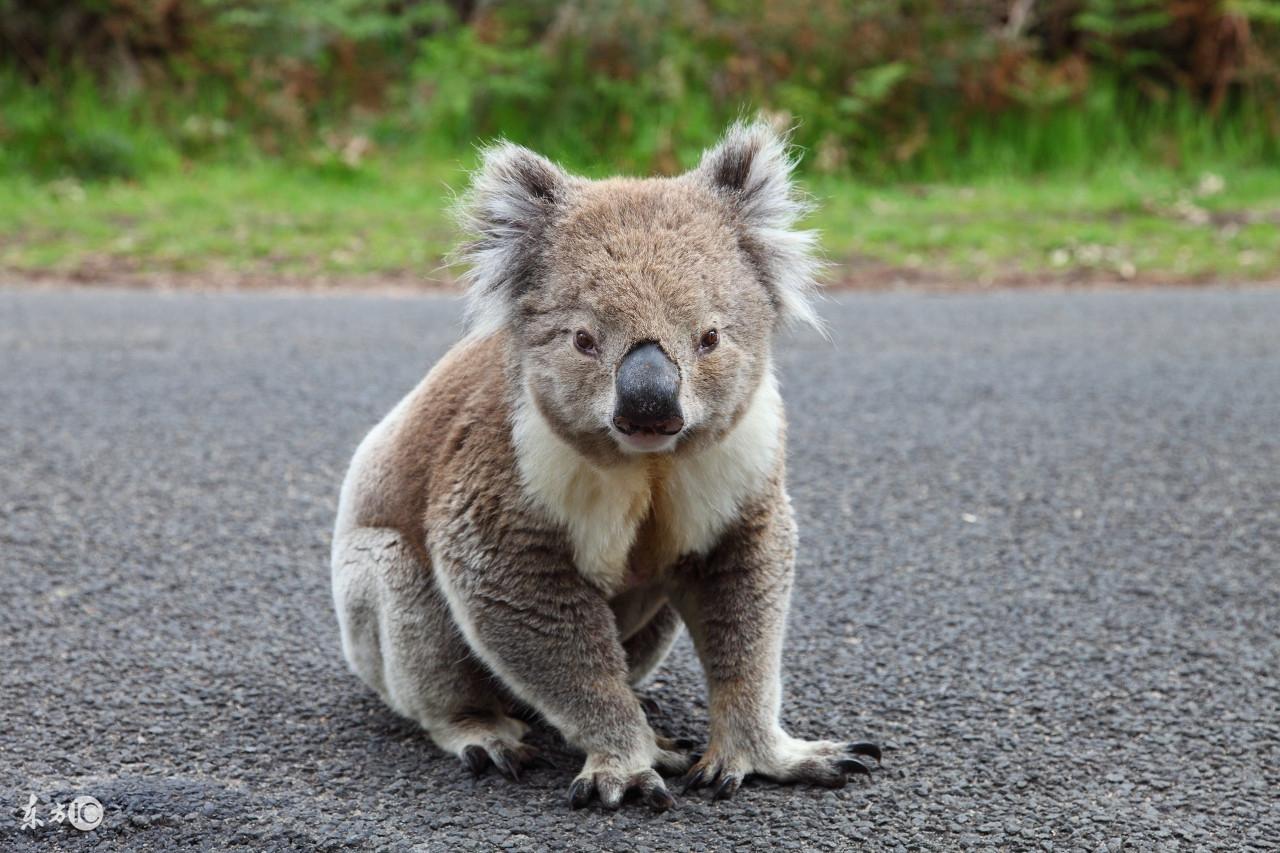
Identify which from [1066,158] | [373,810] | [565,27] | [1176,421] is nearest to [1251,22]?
[1066,158]

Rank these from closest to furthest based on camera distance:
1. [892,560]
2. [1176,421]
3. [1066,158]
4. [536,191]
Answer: [536,191]
[892,560]
[1176,421]
[1066,158]

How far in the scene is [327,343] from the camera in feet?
21.7

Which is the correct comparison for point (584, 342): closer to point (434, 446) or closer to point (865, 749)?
point (434, 446)

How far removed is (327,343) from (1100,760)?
471 cm

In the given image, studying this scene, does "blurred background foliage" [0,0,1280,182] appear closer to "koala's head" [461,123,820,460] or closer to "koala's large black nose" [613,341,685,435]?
"koala's head" [461,123,820,460]

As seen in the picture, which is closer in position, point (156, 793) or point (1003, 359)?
point (156, 793)

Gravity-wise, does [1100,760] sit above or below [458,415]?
below

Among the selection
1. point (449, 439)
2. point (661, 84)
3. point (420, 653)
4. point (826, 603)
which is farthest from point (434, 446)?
point (661, 84)

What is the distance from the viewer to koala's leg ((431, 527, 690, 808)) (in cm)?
265

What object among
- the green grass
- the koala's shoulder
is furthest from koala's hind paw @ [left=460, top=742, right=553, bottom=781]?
the green grass

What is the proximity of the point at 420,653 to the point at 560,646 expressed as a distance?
0.40m

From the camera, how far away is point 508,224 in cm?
273

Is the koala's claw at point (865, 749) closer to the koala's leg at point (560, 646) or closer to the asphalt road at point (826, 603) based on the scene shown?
the asphalt road at point (826, 603)

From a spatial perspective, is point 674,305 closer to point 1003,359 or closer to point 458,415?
point 458,415
